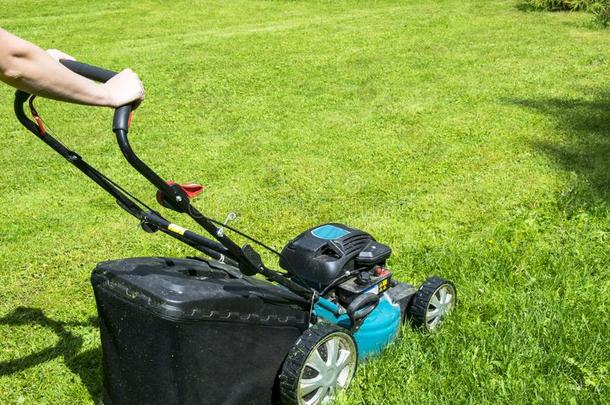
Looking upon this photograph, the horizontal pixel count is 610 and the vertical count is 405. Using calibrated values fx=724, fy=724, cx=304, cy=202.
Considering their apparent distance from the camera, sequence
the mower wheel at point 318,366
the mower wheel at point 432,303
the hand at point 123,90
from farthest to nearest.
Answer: the mower wheel at point 432,303, the mower wheel at point 318,366, the hand at point 123,90

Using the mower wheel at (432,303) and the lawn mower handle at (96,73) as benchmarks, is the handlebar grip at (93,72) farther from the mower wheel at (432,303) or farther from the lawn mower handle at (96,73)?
the mower wheel at (432,303)

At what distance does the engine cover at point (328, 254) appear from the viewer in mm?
3057

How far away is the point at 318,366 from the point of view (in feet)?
9.09

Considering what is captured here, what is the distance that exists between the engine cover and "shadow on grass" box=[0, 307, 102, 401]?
3.35 ft

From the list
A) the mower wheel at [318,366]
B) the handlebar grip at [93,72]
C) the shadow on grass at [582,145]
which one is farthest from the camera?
the shadow on grass at [582,145]

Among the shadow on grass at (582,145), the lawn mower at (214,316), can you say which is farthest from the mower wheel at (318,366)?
the shadow on grass at (582,145)

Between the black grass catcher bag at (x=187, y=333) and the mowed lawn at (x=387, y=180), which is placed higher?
the black grass catcher bag at (x=187, y=333)

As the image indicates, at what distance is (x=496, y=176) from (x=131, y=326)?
12.7 feet

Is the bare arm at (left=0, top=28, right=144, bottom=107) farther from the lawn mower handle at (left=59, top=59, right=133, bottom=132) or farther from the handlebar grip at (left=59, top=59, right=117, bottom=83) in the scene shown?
the handlebar grip at (left=59, top=59, right=117, bottom=83)

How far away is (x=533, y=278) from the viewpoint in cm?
389

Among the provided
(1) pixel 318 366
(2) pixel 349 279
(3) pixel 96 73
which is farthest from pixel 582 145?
(3) pixel 96 73

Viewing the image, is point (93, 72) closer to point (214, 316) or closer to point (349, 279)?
point (214, 316)

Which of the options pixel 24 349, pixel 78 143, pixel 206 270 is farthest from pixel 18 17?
pixel 206 270

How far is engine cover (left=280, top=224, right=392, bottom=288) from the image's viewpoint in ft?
10.0
